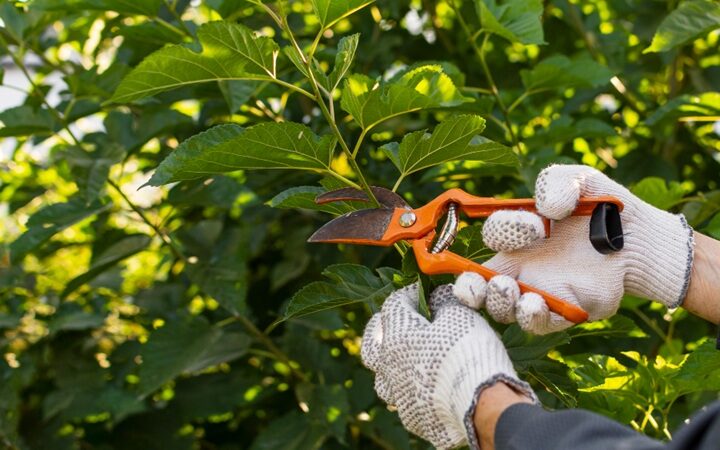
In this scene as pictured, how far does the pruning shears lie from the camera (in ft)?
4.49

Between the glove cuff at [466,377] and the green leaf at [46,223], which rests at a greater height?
the glove cuff at [466,377]

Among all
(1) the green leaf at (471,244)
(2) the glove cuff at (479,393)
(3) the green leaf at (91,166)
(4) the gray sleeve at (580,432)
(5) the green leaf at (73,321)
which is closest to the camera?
(4) the gray sleeve at (580,432)

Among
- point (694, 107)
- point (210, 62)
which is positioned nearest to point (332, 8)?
point (210, 62)

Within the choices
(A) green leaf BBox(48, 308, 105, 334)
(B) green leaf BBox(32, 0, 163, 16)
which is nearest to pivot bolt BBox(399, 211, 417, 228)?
(B) green leaf BBox(32, 0, 163, 16)

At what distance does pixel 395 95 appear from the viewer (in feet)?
4.67

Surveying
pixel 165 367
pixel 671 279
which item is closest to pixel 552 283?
pixel 671 279

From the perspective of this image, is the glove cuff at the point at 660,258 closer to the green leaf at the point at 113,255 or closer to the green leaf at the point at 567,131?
the green leaf at the point at 567,131

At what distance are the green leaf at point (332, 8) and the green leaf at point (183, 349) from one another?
857 millimetres

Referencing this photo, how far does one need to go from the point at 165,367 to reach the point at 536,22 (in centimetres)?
97

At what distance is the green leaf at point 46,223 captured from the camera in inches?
83.3

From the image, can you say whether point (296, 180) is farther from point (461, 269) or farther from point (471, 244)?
point (461, 269)

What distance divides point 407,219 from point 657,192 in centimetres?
65

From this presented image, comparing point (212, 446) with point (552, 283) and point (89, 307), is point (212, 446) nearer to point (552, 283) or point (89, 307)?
point (89, 307)

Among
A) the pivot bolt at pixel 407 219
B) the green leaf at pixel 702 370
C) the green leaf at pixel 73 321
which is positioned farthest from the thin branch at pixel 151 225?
the green leaf at pixel 702 370
